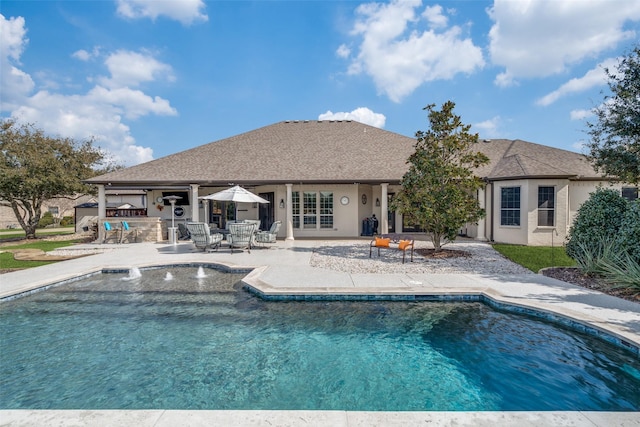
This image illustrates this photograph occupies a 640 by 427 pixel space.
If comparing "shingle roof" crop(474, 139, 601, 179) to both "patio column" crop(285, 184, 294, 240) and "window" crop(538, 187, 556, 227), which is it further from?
"patio column" crop(285, 184, 294, 240)

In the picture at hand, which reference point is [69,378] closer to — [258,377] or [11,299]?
[258,377]

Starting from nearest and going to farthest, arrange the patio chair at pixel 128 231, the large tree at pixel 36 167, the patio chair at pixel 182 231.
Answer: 1. the patio chair at pixel 128 231
2. the patio chair at pixel 182 231
3. the large tree at pixel 36 167

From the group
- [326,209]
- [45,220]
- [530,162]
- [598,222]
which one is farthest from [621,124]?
[45,220]

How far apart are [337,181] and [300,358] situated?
1196cm

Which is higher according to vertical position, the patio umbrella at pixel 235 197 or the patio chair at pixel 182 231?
the patio umbrella at pixel 235 197

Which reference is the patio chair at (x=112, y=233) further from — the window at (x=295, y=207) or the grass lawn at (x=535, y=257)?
the grass lawn at (x=535, y=257)

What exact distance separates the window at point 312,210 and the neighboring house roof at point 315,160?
167 cm

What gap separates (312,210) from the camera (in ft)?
58.0

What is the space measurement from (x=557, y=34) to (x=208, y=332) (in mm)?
13579

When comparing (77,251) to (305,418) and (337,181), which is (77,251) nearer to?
(337,181)

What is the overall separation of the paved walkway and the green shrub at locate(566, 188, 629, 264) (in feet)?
6.44

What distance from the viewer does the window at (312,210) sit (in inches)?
691

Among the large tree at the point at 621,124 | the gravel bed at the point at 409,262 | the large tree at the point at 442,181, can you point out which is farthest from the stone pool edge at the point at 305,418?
the large tree at the point at 621,124

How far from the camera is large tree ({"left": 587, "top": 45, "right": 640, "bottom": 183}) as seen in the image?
1038 centimetres
